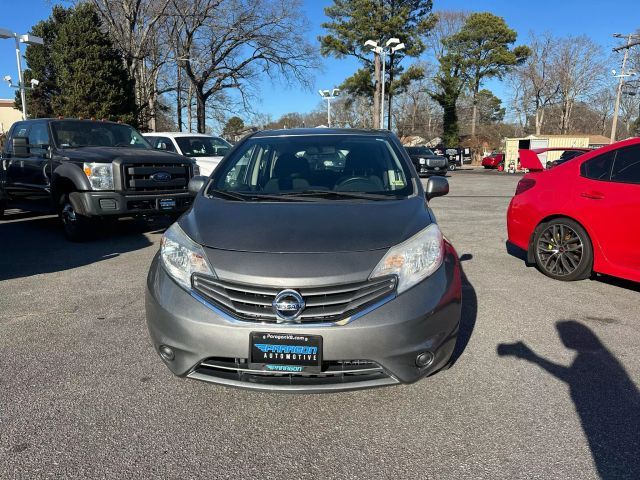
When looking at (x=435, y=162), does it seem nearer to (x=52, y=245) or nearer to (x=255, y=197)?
(x=52, y=245)

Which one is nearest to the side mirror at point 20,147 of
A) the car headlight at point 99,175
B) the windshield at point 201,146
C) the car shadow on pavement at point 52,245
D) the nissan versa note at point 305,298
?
the car shadow on pavement at point 52,245

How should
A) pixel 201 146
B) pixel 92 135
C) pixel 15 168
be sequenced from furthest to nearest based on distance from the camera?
pixel 201 146, pixel 15 168, pixel 92 135

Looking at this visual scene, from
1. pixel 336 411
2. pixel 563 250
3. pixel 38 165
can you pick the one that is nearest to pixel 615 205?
pixel 563 250

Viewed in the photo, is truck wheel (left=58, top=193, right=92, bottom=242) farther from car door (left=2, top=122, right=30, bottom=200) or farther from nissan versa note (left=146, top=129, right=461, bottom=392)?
nissan versa note (left=146, top=129, right=461, bottom=392)

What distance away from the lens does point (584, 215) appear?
493 centimetres

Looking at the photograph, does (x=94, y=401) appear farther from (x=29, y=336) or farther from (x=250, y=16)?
(x=250, y=16)

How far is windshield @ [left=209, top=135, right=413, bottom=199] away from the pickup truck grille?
3.77 meters

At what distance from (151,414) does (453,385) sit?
1.80 metres

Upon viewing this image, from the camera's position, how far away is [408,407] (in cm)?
273

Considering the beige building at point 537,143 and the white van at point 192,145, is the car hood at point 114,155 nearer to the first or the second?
the white van at point 192,145

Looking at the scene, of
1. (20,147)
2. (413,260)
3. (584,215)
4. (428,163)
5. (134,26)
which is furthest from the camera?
(134,26)

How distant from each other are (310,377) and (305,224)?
0.86m

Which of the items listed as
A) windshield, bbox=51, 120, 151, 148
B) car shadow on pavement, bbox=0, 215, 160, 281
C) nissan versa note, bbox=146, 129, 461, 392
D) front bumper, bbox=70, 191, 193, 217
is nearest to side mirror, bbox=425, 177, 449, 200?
nissan versa note, bbox=146, 129, 461, 392

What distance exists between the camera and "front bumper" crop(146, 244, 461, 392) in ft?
7.52
